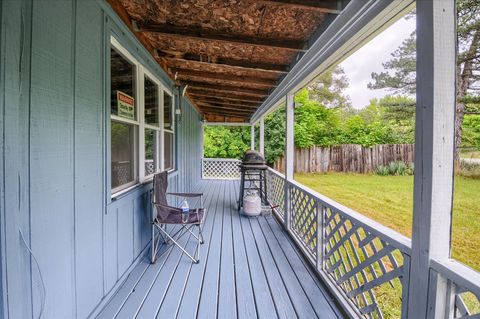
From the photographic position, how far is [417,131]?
1210 millimetres

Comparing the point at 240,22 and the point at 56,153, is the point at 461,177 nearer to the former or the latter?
the point at 240,22

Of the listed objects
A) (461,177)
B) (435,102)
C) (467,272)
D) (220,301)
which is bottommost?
(220,301)

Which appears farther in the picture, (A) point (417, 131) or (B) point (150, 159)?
(B) point (150, 159)

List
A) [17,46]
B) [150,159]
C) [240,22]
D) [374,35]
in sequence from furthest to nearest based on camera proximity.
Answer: [150,159]
[240,22]
[374,35]
[17,46]

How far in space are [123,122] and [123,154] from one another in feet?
1.07

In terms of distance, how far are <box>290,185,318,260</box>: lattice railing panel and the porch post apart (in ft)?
4.98

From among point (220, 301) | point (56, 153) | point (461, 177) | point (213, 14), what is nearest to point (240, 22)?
point (213, 14)

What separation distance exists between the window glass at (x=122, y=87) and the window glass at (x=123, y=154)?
13 cm

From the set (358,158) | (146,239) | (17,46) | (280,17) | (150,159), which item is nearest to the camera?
(17,46)

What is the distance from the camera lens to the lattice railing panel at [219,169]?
9.74 m

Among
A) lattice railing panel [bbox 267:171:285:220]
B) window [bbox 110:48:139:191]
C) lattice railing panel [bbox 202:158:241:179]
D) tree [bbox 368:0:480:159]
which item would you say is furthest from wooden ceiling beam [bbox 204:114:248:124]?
tree [bbox 368:0:480:159]

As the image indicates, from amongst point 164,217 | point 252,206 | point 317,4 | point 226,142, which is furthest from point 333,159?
point 317,4

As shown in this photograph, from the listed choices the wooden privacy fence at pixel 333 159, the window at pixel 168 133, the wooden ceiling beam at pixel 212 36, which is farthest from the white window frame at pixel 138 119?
the wooden privacy fence at pixel 333 159

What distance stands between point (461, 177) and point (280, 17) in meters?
1.67
